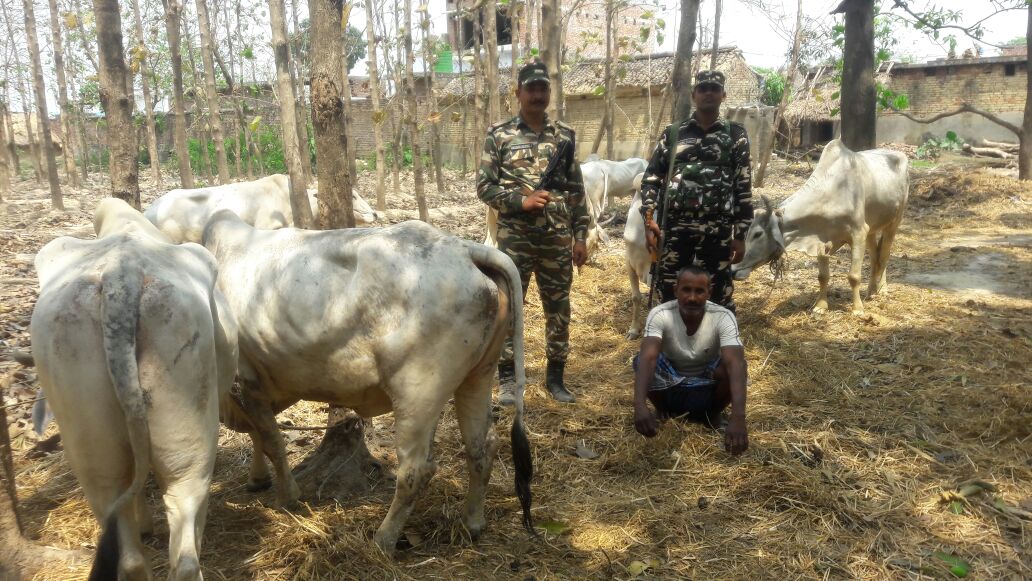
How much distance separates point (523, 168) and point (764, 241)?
3472mm

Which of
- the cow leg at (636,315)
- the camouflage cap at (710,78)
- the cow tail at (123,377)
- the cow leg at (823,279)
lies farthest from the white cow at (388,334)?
the cow leg at (823,279)

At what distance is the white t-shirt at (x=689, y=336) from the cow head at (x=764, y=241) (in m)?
2.97

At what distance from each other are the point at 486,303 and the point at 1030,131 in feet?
58.4

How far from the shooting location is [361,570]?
3.22m

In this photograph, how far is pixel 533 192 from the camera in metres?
4.78

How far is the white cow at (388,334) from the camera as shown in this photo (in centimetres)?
320

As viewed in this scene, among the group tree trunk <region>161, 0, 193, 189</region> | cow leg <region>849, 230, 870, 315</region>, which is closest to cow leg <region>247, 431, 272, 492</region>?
cow leg <region>849, 230, 870, 315</region>

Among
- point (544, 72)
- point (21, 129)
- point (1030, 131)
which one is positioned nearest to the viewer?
point (544, 72)

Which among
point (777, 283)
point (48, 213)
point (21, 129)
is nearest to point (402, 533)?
point (777, 283)

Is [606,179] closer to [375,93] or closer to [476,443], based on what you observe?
[375,93]

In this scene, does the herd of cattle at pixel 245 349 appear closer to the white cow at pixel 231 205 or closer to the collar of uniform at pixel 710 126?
the collar of uniform at pixel 710 126

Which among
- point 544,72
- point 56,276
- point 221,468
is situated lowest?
point 221,468

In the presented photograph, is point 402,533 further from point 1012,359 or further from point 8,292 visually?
point 8,292

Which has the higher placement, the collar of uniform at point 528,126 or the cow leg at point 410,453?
the collar of uniform at point 528,126
